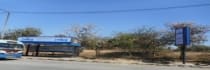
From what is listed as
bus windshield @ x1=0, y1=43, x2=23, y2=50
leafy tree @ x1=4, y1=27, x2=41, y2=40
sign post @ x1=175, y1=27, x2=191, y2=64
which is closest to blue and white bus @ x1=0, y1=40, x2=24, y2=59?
bus windshield @ x1=0, y1=43, x2=23, y2=50

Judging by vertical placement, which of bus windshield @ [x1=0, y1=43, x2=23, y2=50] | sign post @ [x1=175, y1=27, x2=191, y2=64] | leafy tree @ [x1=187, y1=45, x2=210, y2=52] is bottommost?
leafy tree @ [x1=187, y1=45, x2=210, y2=52]

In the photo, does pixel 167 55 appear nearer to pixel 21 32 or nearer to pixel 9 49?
pixel 9 49

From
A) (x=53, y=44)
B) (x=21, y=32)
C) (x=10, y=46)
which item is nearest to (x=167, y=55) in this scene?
(x=53, y=44)

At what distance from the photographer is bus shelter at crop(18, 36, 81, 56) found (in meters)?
43.1

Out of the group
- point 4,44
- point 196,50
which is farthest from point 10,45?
point 196,50

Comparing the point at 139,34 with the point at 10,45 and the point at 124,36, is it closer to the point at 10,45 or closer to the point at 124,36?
the point at 124,36

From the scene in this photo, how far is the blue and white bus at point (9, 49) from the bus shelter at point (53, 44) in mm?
10673

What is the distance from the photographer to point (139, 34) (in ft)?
161

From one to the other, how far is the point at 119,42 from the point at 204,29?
36.4 ft

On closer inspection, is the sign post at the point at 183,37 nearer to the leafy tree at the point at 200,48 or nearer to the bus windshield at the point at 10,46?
the bus windshield at the point at 10,46

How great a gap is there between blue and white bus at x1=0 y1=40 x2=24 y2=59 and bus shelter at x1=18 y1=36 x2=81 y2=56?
1067cm

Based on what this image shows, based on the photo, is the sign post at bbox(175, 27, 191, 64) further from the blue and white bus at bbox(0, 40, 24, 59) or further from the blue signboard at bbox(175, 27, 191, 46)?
the blue and white bus at bbox(0, 40, 24, 59)

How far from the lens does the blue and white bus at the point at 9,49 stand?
3108cm

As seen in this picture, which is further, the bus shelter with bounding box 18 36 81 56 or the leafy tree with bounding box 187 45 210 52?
the leafy tree with bounding box 187 45 210 52
